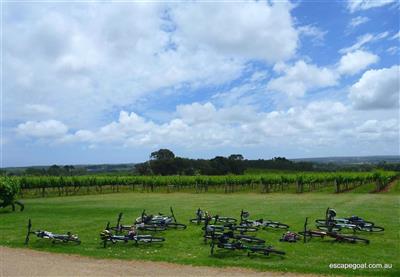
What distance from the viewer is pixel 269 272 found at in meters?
12.1

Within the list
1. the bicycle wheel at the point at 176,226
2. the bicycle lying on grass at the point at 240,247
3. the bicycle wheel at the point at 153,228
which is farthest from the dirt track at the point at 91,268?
the bicycle wheel at the point at 176,226

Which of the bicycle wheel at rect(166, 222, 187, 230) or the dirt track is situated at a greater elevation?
the bicycle wheel at rect(166, 222, 187, 230)

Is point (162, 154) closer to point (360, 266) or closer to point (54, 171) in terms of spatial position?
point (54, 171)

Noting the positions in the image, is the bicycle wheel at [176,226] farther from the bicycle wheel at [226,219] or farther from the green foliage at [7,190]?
the green foliage at [7,190]

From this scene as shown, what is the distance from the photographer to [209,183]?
62156 mm

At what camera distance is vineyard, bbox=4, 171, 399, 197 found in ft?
182

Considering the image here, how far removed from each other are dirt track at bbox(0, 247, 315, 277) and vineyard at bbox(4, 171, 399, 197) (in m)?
43.1

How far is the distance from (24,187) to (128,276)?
49.8 m

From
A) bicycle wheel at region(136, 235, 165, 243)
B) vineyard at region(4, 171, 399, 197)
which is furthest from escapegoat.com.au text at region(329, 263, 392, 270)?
vineyard at region(4, 171, 399, 197)

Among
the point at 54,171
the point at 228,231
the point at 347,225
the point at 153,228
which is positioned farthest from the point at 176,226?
the point at 54,171

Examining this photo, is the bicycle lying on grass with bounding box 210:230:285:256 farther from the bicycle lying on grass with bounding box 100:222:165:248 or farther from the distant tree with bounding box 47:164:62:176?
the distant tree with bounding box 47:164:62:176

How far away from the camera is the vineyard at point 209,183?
182ft

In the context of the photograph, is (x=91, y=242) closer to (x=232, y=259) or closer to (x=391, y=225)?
(x=232, y=259)

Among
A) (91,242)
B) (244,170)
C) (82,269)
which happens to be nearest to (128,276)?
(82,269)
